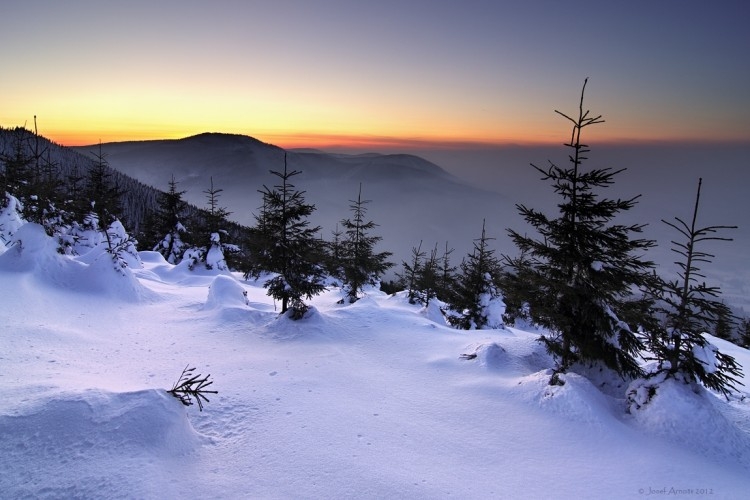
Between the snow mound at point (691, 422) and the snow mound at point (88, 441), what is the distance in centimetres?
1002

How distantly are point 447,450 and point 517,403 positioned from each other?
2.85 metres

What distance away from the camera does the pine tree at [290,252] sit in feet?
47.5

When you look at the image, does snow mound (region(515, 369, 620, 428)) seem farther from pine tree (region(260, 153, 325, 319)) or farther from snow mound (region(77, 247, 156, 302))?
snow mound (region(77, 247, 156, 302))

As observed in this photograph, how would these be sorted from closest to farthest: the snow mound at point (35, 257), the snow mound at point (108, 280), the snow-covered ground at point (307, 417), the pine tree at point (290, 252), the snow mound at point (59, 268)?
the snow-covered ground at point (307, 417) → the snow mound at point (35, 257) → the snow mound at point (59, 268) → the pine tree at point (290, 252) → the snow mound at point (108, 280)

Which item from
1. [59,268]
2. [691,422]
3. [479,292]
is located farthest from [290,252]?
[479,292]

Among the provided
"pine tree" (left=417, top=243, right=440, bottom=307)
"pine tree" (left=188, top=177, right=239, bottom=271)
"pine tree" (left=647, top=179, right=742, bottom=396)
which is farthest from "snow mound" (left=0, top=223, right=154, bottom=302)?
"pine tree" (left=647, top=179, right=742, bottom=396)

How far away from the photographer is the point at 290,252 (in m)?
14.6

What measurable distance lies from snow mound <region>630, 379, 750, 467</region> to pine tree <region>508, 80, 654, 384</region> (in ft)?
3.39

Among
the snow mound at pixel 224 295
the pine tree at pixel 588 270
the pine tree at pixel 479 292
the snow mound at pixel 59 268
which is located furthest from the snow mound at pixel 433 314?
A: the snow mound at pixel 59 268

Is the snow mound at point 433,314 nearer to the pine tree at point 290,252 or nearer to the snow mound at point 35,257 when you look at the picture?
the pine tree at point 290,252

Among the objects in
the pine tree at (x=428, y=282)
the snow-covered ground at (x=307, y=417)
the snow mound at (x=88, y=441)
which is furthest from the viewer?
the pine tree at (x=428, y=282)

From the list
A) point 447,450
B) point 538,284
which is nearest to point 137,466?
point 447,450

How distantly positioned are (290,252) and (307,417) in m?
7.70

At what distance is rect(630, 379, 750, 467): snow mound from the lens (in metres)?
Result: 8.03
